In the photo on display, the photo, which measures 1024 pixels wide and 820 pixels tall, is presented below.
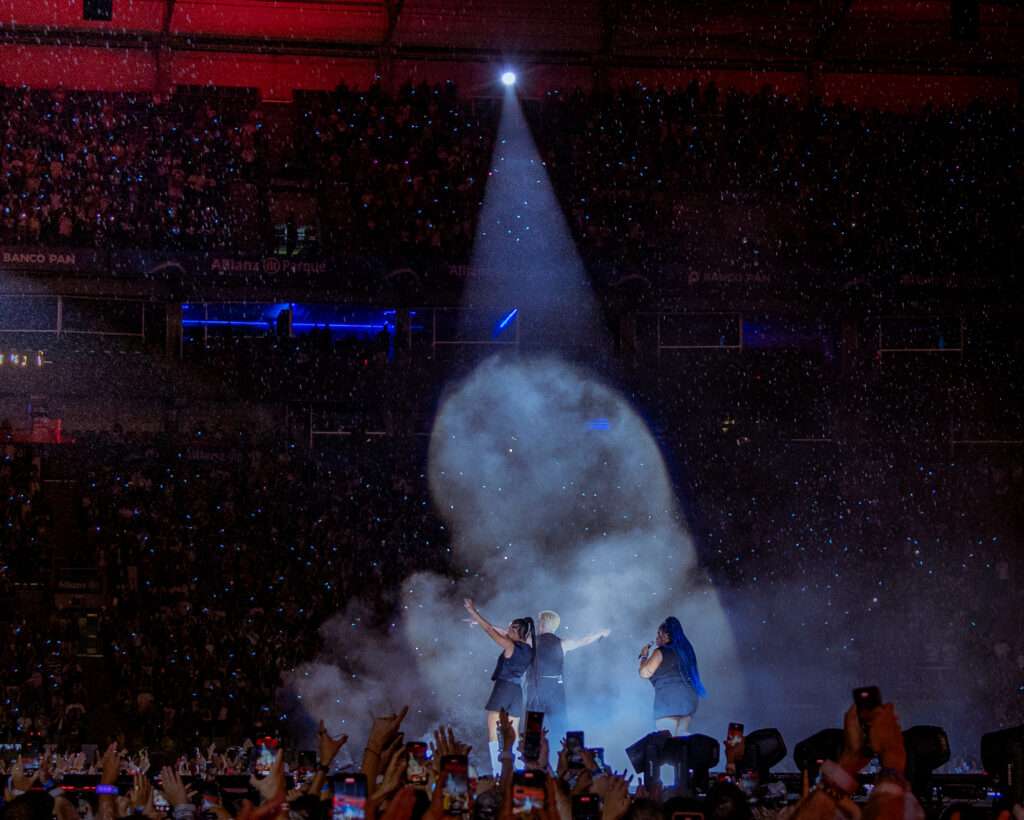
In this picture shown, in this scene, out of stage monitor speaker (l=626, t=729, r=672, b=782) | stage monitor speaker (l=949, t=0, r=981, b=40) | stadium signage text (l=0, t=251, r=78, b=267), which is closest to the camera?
stage monitor speaker (l=626, t=729, r=672, b=782)

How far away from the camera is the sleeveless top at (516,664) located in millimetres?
10867

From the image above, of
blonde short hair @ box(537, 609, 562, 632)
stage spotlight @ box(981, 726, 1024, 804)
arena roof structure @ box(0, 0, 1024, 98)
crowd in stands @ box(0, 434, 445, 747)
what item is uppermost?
arena roof structure @ box(0, 0, 1024, 98)

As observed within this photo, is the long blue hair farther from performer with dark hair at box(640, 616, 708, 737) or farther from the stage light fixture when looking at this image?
the stage light fixture

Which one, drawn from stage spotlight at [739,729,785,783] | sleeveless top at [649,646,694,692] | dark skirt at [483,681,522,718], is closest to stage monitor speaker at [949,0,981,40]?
sleeveless top at [649,646,694,692]

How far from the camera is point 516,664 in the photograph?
1087cm

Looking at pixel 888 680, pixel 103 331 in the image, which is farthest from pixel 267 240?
pixel 888 680

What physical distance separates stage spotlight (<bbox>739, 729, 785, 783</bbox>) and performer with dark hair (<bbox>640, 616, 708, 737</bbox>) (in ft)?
11.8

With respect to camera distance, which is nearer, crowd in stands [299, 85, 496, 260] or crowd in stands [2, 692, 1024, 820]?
crowd in stands [2, 692, 1024, 820]

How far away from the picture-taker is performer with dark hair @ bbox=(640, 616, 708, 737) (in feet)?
34.6

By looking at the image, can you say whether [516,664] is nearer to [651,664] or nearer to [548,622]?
[548,622]

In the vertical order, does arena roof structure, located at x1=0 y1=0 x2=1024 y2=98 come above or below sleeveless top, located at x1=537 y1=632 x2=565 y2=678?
above

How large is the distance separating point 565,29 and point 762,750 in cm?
1755

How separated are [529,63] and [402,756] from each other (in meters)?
18.9

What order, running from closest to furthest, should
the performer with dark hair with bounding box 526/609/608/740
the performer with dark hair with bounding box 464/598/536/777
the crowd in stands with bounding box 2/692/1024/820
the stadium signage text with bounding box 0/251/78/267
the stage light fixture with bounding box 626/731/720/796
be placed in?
1. the crowd in stands with bounding box 2/692/1024/820
2. the stage light fixture with bounding box 626/731/720/796
3. the performer with dark hair with bounding box 464/598/536/777
4. the performer with dark hair with bounding box 526/609/608/740
5. the stadium signage text with bounding box 0/251/78/267
